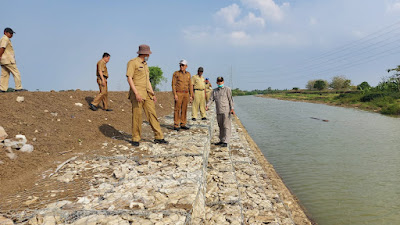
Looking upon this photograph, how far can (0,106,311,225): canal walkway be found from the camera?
77.7 inches

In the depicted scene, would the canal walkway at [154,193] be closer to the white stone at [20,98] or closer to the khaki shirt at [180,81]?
the khaki shirt at [180,81]

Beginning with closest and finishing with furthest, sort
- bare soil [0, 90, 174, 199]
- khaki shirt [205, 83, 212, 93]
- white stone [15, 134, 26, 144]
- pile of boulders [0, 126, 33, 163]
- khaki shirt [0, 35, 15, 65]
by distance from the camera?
bare soil [0, 90, 174, 199], pile of boulders [0, 126, 33, 163], white stone [15, 134, 26, 144], khaki shirt [0, 35, 15, 65], khaki shirt [205, 83, 212, 93]

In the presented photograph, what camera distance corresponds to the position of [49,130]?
183 inches

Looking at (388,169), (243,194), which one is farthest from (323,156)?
(243,194)

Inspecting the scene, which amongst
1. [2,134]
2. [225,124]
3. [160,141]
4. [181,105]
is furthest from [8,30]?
[225,124]

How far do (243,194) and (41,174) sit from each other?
9.76ft

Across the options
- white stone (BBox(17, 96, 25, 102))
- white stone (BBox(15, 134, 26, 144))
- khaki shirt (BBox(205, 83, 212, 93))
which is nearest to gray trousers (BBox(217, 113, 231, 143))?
white stone (BBox(15, 134, 26, 144))

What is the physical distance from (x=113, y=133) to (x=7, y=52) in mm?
3259

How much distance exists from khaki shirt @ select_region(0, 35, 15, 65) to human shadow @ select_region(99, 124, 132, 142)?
2.74 metres

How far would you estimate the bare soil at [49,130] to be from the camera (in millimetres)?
3142

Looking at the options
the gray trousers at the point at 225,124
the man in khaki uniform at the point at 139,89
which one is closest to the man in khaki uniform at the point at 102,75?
the man in khaki uniform at the point at 139,89

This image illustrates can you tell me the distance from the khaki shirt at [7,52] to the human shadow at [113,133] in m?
2.74

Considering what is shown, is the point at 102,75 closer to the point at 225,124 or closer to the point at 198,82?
the point at 198,82

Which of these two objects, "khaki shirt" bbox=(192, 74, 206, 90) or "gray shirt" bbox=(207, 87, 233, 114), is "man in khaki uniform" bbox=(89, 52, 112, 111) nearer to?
"khaki shirt" bbox=(192, 74, 206, 90)
